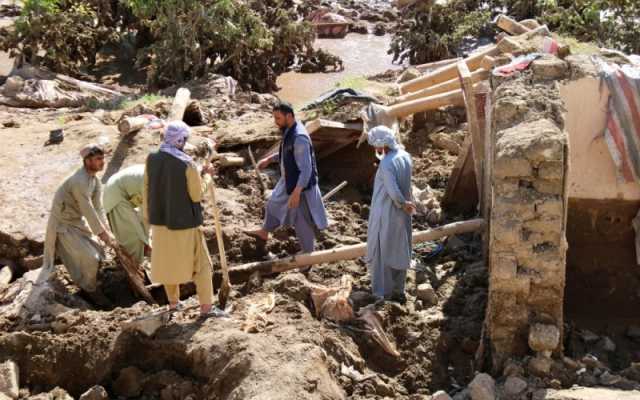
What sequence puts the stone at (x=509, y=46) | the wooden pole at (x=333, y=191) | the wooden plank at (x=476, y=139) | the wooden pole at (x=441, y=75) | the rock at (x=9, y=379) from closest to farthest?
the rock at (x=9, y=379)
the wooden plank at (x=476, y=139)
the wooden pole at (x=333, y=191)
the stone at (x=509, y=46)
the wooden pole at (x=441, y=75)

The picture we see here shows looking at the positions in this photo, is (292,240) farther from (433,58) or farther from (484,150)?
(433,58)

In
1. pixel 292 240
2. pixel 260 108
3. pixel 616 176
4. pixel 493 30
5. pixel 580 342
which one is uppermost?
pixel 493 30

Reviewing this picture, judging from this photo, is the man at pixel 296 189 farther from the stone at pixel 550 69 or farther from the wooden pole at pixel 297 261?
the stone at pixel 550 69

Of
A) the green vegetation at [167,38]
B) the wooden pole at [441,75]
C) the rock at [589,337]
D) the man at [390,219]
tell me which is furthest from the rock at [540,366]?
the green vegetation at [167,38]

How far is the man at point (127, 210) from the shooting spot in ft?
25.2

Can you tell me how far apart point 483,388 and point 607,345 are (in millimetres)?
1778

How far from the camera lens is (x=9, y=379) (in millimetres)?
6215

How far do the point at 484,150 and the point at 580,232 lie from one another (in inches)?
50.0

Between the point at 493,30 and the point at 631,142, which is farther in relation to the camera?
the point at 493,30

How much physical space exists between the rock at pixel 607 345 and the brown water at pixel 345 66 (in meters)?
8.68

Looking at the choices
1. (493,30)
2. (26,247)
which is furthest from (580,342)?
(493,30)

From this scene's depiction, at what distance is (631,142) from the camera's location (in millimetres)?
7746

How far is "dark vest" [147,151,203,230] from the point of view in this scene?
634cm

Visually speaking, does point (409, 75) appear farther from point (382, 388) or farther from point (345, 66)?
point (345, 66)
